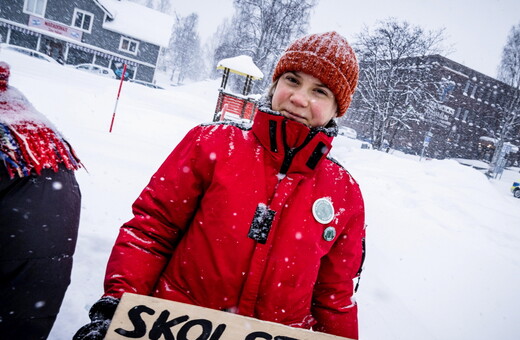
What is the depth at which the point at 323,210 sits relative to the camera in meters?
1.31

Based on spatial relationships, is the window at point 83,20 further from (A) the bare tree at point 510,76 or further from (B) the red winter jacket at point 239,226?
(A) the bare tree at point 510,76

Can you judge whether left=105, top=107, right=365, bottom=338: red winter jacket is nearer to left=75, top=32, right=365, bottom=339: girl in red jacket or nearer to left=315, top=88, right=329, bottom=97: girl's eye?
left=75, top=32, right=365, bottom=339: girl in red jacket

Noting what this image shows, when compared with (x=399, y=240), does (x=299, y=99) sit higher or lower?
higher

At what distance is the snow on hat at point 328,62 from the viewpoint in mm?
1405

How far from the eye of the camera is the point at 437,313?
344cm

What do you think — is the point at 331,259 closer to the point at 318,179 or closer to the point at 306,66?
the point at 318,179

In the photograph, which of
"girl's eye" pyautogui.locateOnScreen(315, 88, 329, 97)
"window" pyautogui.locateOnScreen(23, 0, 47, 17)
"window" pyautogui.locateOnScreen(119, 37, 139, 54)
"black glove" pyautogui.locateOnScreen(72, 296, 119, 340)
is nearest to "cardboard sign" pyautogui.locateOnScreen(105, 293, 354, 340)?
"black glove" pyautogui.locateOnScreen(72, 296, 119, 340)

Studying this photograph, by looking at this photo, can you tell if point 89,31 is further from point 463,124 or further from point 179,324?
point 463,124

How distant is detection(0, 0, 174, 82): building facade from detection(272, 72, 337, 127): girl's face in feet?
111

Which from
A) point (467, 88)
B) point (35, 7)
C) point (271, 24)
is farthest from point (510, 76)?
point (35, 7)

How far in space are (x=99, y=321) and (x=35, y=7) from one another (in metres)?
36.2

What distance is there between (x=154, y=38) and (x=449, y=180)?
30528 mm

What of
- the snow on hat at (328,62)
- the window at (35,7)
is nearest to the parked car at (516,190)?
the snow on hat at (328,62)

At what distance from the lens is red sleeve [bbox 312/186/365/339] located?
139 centimetres
